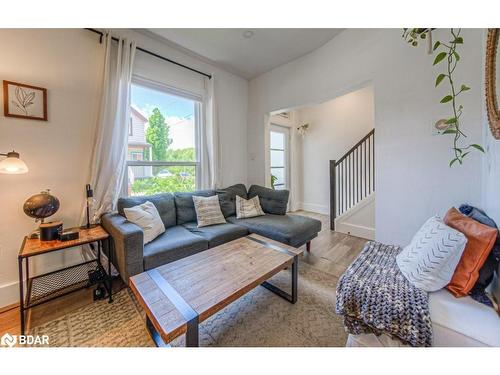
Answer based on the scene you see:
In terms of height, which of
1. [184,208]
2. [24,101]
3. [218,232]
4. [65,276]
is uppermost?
[24,101]

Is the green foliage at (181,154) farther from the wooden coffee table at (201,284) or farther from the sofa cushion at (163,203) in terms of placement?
the wooden coffee table at (201,284)

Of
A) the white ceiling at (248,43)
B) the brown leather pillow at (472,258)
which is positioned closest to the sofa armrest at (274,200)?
the brown leather pillow at (472,258)

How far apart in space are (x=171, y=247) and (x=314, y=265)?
5.39 feet

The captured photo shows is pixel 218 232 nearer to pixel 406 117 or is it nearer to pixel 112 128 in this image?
pixel 112 128

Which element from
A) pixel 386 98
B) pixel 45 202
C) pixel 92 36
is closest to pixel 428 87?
pixel 386 98

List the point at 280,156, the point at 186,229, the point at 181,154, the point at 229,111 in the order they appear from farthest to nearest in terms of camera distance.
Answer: the point at 280,156, the point at 229,111, the point at 181,154, the point at 186,229

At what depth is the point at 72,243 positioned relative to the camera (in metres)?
1.60

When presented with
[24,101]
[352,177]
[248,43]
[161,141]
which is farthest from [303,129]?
[24,101]

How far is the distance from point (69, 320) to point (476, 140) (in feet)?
11.8

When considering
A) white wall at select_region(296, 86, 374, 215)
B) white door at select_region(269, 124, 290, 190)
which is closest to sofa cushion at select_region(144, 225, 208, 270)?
white door at select_region(269, 124, 290, 190)

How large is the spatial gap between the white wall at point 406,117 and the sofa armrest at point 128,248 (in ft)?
8.41

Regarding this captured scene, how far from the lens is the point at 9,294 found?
174 cm
